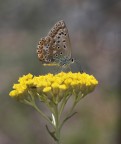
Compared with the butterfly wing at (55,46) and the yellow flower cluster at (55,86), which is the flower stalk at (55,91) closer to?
the yellow flower cluster at (55,86)

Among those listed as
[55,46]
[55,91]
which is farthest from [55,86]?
[55,46]

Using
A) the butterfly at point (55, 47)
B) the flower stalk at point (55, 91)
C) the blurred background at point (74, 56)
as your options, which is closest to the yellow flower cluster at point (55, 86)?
the flower stalk at point (55, 91)

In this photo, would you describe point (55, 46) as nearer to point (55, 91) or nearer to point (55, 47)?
point (55, 47)

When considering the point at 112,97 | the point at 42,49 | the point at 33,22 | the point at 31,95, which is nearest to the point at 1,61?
the point at 33,22

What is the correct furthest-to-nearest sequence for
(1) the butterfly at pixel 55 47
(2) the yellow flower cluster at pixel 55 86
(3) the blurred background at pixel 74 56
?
(3) the blurred background at pixel 74 56 → (1) the butterfly at pixel 55 47 → (2) the yellow flower cluster at pixel 55 86

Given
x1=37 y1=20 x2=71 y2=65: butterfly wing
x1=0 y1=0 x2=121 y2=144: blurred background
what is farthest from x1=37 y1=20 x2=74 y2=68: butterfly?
x1=0 y1=0 x2=121 y2=144: blurred background

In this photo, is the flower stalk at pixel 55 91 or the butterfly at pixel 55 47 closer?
the flower stalk at pixel 55 91

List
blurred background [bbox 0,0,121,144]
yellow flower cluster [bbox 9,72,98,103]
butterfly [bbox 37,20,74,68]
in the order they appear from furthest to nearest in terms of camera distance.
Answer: blurred background [bbox 0,0,121,144] → butterfly [bbox 37,20,74,68] → yellow flower cluster [bbox 9,72,98,103]

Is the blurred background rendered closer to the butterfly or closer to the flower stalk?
the butterfly
